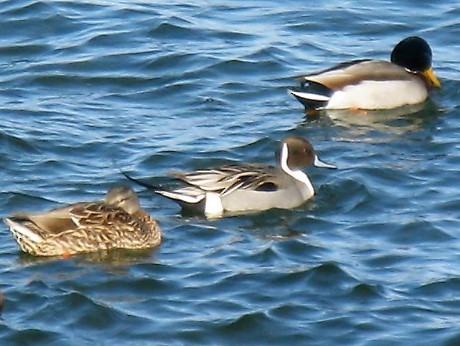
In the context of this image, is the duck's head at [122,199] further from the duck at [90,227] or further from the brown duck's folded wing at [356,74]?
the brown duck's folded wing at [356,74]

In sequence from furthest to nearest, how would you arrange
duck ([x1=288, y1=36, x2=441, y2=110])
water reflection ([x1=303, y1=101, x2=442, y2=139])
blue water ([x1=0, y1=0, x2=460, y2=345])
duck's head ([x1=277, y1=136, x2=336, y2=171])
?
duck ([x1=288, y1=36, x2=441, y2=110]), water reflection ([x1=303, y1=101, x2=442, y2=139]), duck's head ([x1=277, y1=136, x2=336, y2=171]), blue water ([x1=0, y1=0, x2=460, y2=345])

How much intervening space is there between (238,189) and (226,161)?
4.13ft

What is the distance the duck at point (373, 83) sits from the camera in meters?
16.4

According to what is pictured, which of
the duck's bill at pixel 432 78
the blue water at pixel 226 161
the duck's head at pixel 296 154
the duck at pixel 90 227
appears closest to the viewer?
the blue water at pixel 226 161

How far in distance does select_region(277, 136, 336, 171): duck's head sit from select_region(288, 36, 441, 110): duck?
217cm

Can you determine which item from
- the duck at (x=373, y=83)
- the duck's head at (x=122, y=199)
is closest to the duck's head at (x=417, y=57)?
the duck at (x=373, y=83)

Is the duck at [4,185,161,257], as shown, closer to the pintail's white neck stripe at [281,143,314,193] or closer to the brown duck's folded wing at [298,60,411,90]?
the pintail's white neck stripe at [281,143,314,193]

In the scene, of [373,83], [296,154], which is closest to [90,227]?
[296,154]

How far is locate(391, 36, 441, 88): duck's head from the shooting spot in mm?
17109

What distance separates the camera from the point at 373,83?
16750 millimetres

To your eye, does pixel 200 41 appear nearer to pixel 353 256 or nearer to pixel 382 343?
pixel 353 256

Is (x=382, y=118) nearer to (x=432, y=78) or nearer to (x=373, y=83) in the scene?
(x=373, y=83)

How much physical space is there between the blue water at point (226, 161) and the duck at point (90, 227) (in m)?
0.11

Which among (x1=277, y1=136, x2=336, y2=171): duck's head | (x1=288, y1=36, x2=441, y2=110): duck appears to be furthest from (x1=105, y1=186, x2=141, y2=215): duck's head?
(x1=288, y1=36, x2=441, y2=110): duck
